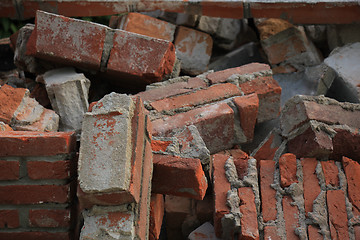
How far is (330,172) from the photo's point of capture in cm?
230

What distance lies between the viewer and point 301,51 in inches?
153

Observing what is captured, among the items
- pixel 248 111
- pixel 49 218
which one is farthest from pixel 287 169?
pixel 49 218

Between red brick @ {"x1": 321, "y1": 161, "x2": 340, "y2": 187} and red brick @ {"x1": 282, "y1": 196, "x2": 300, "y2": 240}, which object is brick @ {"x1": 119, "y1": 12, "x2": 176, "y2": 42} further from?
red brick @ {"x1": 282, "y1": 196, "x2": 300, "y2": 240}

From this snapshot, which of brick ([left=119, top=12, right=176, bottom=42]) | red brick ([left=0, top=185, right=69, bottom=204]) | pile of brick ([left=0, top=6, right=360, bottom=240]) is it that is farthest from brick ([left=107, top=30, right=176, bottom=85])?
red brick ([left=0, top=185, right=69, bottom=204])

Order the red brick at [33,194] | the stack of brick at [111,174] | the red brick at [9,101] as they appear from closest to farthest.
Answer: the stack of brick at [111,174]
the red brick at [33,194]
the red brick at [9,101]

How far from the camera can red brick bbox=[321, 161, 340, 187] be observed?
89.0 inches

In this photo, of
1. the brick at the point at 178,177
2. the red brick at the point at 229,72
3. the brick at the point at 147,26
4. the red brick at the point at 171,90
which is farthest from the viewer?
the brick at the point at 147,26

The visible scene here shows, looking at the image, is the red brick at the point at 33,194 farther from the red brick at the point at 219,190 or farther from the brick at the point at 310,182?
the brick at the point at 310,182

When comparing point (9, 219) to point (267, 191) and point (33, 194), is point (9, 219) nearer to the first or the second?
point (33, 194)

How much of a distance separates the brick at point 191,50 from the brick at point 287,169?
1.71 m

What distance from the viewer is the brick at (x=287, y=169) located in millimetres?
2234

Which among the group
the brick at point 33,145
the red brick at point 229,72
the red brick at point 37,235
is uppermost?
the red brick at point 229,72

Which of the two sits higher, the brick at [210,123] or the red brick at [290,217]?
the brick at [210,123]

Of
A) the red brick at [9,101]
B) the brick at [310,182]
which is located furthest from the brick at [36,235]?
the brick at [310,182]
